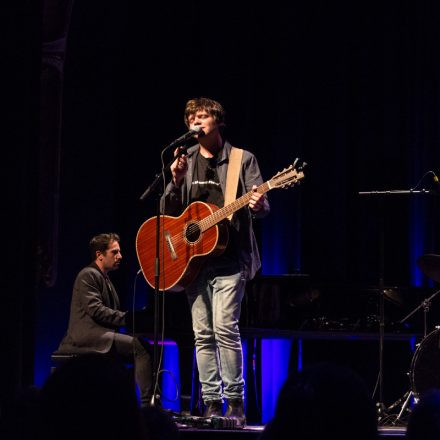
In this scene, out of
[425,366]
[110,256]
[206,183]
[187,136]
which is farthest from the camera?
[110,256]

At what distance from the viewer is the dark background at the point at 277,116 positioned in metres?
9.07

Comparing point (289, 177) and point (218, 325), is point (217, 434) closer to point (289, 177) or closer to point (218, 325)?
point (218, 325)

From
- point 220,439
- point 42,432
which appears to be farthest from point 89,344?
point 42,432

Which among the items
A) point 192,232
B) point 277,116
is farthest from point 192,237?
point 277,116

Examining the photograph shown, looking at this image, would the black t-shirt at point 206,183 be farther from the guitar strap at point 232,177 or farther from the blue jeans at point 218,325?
the blue jeans at point 218,325

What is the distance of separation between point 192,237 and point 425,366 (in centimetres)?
238

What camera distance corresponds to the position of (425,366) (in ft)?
21.9

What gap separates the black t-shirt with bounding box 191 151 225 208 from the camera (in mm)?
5512

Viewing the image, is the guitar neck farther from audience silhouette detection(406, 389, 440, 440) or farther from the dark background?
the dark background

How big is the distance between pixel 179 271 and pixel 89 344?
99.7 inches

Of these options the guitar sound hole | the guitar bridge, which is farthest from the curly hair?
the guitar bridge

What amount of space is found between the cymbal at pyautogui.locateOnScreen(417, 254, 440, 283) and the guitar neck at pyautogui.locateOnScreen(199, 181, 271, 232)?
2.11m

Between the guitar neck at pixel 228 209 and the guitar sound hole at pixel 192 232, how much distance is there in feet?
0.20

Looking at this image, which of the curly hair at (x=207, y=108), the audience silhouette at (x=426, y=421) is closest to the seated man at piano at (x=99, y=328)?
the curly hair at (x=207, y=108)
